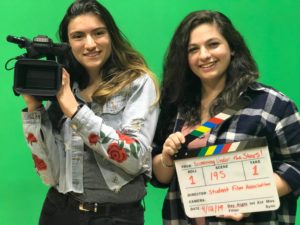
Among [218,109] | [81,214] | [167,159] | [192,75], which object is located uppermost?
[192,75]

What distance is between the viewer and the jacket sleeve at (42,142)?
1.26 metres

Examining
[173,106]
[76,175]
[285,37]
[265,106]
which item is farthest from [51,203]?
[285,37]

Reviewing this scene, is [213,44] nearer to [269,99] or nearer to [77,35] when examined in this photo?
[269,99]

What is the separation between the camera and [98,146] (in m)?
1.16

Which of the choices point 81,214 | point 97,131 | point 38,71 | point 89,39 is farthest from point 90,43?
point 81,214

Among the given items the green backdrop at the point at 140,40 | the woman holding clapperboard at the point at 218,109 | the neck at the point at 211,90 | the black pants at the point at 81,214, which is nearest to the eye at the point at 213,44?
the woman holding clapperboard at the point at 218,109

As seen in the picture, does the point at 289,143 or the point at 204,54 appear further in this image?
the point at 204,54

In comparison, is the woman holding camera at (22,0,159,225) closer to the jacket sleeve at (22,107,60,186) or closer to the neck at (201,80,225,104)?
the jacket sleeve at (22,107,60,186)

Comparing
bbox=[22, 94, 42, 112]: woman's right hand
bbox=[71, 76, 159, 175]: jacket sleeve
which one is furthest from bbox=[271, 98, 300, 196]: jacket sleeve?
bbox=[22, 94, 42, 112]: woman's right hand

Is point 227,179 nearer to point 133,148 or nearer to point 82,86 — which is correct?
point 133,148

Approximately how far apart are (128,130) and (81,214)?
0.28 metres

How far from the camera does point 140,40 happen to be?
1.99 meters

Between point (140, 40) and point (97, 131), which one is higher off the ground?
point (140, 40)

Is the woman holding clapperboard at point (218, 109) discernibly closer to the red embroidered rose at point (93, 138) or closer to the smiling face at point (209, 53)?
the smiling face at point (209, 53)
